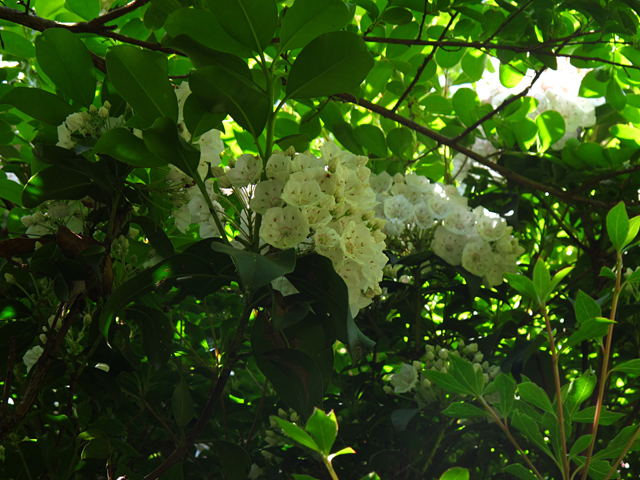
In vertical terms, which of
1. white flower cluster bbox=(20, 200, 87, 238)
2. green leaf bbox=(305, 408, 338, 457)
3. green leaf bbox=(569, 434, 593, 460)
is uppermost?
white flower cluster bbox=(20, 200, 87, 238)

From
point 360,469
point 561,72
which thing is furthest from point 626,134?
point 360,469

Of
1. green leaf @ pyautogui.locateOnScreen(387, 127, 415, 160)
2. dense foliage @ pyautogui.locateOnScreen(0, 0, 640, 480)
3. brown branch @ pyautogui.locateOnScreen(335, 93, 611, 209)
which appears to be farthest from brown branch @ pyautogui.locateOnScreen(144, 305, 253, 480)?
green leaf @ pyautogui.locateOnScreen(387, 127, 415, 160)

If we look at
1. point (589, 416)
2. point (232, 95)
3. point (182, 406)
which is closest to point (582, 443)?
point (589, 416)

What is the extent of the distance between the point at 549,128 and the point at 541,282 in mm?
917

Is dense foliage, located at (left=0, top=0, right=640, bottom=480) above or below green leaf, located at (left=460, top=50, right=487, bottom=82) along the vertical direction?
below

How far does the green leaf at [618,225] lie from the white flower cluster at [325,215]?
14.2 inches

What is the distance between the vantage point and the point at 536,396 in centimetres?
74

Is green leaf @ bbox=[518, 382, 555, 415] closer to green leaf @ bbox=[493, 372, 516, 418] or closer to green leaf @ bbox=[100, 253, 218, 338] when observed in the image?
green leaf @ bbox=[493, 372, 516, 418]

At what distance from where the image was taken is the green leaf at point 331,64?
0.80 m

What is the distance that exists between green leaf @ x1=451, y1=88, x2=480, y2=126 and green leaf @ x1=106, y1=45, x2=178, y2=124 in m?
0.97

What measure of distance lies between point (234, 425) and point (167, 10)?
1.06 metres

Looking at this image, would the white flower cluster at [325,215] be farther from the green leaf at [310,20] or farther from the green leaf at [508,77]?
the green leaf at [508,77]

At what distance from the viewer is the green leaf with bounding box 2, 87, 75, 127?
94 cm

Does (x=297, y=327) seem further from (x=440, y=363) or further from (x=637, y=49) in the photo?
(x=637, y=49)
